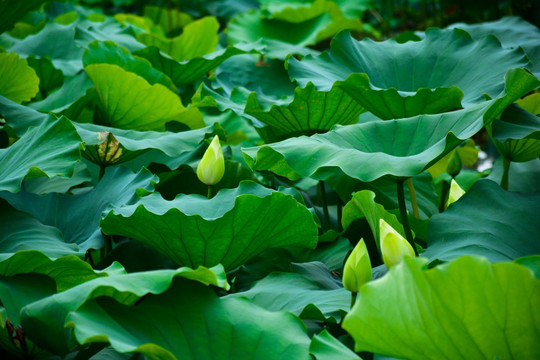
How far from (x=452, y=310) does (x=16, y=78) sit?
1335 mm

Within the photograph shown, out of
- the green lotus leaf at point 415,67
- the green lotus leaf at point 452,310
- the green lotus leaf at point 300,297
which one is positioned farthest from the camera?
the green lotus leaf at point 415,67

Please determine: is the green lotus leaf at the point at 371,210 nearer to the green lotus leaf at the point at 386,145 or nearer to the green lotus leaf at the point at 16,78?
the green lotus leaf at the point at 386,145

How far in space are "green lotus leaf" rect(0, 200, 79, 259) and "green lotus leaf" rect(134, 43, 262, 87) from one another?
80 centimetres

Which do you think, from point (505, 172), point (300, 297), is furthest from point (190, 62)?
point (300, 297)

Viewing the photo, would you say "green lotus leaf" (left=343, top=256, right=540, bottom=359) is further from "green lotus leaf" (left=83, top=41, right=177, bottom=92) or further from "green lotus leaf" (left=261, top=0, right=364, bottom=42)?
"green lotus leaf" (left=261, top=0, right=364, bottom=42)

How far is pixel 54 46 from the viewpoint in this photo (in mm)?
2168

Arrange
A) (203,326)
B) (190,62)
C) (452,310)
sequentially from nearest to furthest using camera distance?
1. (452,310)
2. (203,326)
3. (190,62)

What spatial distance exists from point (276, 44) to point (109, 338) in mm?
1666

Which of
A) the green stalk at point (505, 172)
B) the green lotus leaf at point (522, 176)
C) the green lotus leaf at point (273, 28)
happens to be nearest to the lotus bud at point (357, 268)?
the green stalk at point (505, 172)

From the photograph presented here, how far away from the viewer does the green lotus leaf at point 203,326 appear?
82 cm

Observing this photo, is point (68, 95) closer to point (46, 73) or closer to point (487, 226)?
point (46, 73)

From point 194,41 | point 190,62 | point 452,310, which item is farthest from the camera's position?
point 194,41

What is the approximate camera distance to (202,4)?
199 inches

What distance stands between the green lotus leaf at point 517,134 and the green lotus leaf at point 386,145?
0.22 ft
